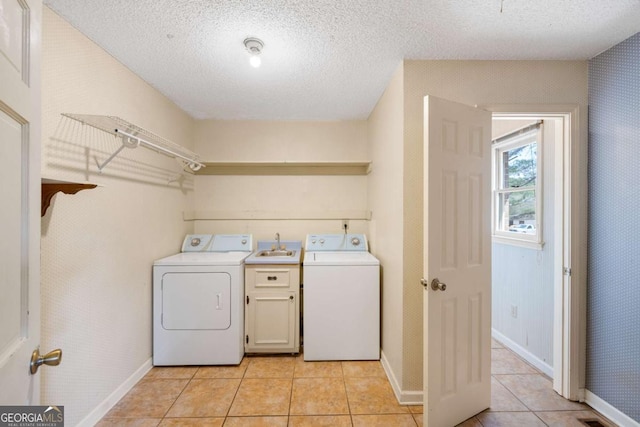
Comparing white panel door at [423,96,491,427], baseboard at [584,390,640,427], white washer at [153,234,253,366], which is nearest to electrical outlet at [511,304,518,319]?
baseboard at [584,390,640,427]

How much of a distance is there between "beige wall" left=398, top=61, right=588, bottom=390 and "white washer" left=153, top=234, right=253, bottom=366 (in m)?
1.39

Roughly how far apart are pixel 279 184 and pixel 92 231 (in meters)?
1.80

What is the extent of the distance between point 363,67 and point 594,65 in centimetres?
149

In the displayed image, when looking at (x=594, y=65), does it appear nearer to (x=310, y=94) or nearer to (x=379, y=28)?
(x=379, y=28)

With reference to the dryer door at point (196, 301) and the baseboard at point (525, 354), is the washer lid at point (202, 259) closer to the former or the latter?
the dryer door at point (196, 301)

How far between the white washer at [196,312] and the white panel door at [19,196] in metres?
1.56

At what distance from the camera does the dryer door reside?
2.33 meters

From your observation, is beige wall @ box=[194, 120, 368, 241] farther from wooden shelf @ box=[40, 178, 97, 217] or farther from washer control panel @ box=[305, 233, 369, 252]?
wooden shelf @ box=[40, 178, 97, 217]

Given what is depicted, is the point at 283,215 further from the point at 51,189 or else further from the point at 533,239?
the point at 533,239

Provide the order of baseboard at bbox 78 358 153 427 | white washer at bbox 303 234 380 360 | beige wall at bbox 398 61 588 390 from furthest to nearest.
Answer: white washer at bbox 303 234 380 360 → beige wall at bbox 398 61 588 390 → baseboard at bbox 78 358 153 427

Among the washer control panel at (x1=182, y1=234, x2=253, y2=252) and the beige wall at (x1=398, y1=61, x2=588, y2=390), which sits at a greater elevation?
the beige wall at (x1=398, y1=61, x2=588, y2=390)

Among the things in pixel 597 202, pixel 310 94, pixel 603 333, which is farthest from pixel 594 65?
pixel 310 94

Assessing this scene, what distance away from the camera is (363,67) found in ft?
6.57

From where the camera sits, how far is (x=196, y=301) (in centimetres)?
235
